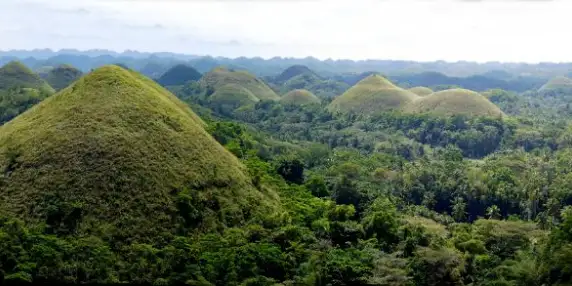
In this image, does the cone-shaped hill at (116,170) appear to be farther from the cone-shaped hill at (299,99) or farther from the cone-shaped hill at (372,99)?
the cone-shaped hill at (299,99)

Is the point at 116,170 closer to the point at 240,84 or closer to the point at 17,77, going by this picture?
the point at 17,77

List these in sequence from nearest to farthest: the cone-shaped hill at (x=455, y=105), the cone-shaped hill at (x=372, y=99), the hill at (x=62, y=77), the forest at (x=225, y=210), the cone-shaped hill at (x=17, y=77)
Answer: the forest at (x=225, y=210) → the cone-shaped hill at (x=455, y=105) → the cone-shaped hill at (x=17, y=77) → the cone-shaped hill at (x=372, y=99) → the hill at (x=62, y=77)

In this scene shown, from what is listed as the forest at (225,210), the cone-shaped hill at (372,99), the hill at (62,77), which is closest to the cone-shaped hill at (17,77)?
the hill at (62,77)

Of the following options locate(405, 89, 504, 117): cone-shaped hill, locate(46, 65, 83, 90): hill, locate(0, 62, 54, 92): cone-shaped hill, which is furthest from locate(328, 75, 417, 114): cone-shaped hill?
locate(46, 65, 83, 90): hill

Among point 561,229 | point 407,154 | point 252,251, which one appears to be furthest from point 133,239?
point 407,154

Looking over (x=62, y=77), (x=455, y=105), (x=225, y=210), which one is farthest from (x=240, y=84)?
(x=225, y=210)
